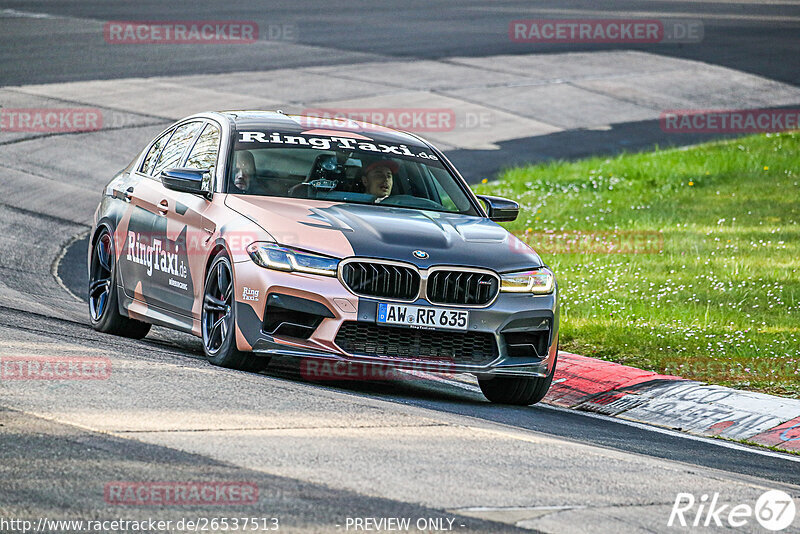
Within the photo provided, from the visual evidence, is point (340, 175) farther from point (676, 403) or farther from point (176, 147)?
point (676, 403)

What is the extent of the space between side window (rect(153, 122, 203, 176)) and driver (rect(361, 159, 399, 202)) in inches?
56.8

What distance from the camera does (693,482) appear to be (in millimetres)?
6574

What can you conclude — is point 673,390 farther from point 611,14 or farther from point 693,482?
point 611,14

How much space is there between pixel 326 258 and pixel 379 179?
4.94 feet

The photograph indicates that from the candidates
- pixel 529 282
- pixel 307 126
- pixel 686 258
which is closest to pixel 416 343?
pixel 529 282

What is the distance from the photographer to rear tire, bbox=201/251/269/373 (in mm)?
8320

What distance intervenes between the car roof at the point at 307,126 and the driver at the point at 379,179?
39 centimetres

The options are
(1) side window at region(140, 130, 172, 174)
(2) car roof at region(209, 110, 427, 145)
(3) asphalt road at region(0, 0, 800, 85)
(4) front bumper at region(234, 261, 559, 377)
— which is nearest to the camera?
(4) front bumper at region(234, 261, 559, 377)

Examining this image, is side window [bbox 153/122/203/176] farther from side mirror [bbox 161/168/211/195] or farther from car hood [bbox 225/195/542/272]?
car hood [bbox 225/195/542/272]

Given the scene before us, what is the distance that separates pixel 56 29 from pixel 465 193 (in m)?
22.1

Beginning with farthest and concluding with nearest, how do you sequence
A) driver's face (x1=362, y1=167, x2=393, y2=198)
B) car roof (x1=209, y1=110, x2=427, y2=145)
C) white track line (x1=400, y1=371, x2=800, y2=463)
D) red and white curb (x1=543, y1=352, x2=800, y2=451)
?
car roof (x1=209, y1=110, x2=427, y2=145)
driver's face (x1=362, y1=167, x2=393, y2=198)
red and white curb (x1=543, y1=352, x2=800, y2=451)
white track line (x1=400, y1=371, x2=800, y2=463)

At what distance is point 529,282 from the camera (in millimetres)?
8500

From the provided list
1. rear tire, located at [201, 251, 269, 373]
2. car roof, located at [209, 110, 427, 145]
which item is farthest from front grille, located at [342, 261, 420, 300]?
car roof, located at [209, 110, 427, 145]

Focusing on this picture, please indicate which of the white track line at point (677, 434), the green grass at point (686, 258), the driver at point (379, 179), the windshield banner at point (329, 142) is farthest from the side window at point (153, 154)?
the green grass at point (686, 258)
